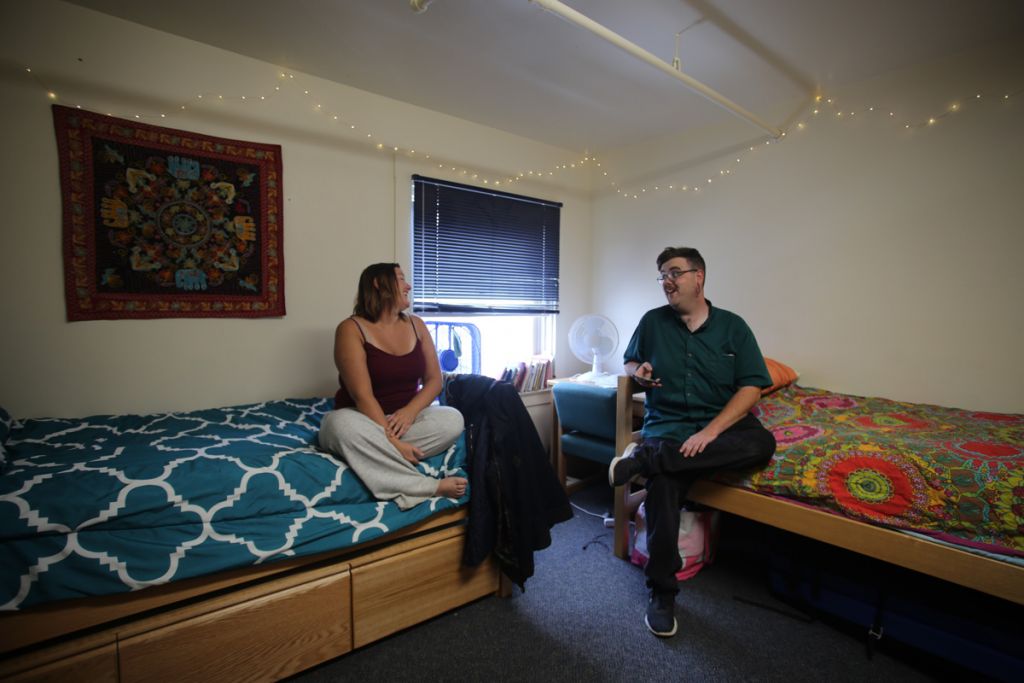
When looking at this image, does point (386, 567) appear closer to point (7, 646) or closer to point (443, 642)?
point (443, 642)

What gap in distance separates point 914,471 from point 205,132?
3.30 metres

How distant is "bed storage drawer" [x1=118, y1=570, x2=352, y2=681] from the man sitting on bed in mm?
1160

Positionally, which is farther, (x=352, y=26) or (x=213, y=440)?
(x=352, y=26)

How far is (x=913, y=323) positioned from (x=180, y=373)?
3.68 meters

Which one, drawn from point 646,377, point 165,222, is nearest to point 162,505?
point 165,222

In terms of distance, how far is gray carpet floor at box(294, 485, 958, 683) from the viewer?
166 cm

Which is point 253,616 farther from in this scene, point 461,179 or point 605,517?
point 461,179

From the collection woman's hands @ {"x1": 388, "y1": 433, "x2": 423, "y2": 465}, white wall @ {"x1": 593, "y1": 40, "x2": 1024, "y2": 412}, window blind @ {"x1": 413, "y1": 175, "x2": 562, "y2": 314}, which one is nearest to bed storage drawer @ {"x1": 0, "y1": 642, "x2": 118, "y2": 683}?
woman's hands @ {"x1": 388, "y1": 433, "x2": 423, "y2": 465}

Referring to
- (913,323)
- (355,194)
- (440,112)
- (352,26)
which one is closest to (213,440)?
(355,194)

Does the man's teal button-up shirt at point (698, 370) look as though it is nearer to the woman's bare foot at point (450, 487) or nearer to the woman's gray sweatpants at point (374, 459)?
the woman's bare foot at point (450, 487)

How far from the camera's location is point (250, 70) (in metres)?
2.48

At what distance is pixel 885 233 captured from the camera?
2.58 metres

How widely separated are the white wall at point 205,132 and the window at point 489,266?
6.1 inches

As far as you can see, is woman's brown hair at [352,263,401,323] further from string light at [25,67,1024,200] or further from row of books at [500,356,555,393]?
row of books at [500,356,555,393]
